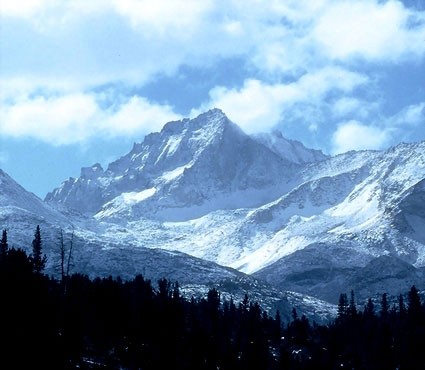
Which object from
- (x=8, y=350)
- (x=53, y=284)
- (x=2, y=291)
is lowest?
(x=8, y=350)

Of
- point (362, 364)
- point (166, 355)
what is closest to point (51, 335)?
point (166, 355)

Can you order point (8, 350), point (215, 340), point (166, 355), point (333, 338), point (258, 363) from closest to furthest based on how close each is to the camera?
1. point (8, 350)
2. point (166, 355)
3. point (258, 363)
4. point (215, 340)
5. point (333, 338)

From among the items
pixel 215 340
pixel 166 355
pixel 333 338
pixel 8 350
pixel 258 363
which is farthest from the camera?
pixel 333 338

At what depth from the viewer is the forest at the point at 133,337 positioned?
360 ft

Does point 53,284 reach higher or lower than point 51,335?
higher

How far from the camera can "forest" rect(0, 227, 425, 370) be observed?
10969cm

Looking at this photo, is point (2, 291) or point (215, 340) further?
point (215, 340)

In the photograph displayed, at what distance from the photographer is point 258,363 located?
15162 cm

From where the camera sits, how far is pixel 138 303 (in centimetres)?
16588

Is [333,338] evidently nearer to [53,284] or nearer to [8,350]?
[53,284]

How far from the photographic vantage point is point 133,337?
145m

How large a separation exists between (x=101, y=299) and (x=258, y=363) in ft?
87.7

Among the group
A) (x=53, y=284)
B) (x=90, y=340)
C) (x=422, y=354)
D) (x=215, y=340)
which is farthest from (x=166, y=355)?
(x=422, y=354)

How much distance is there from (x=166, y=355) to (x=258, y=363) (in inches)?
710
